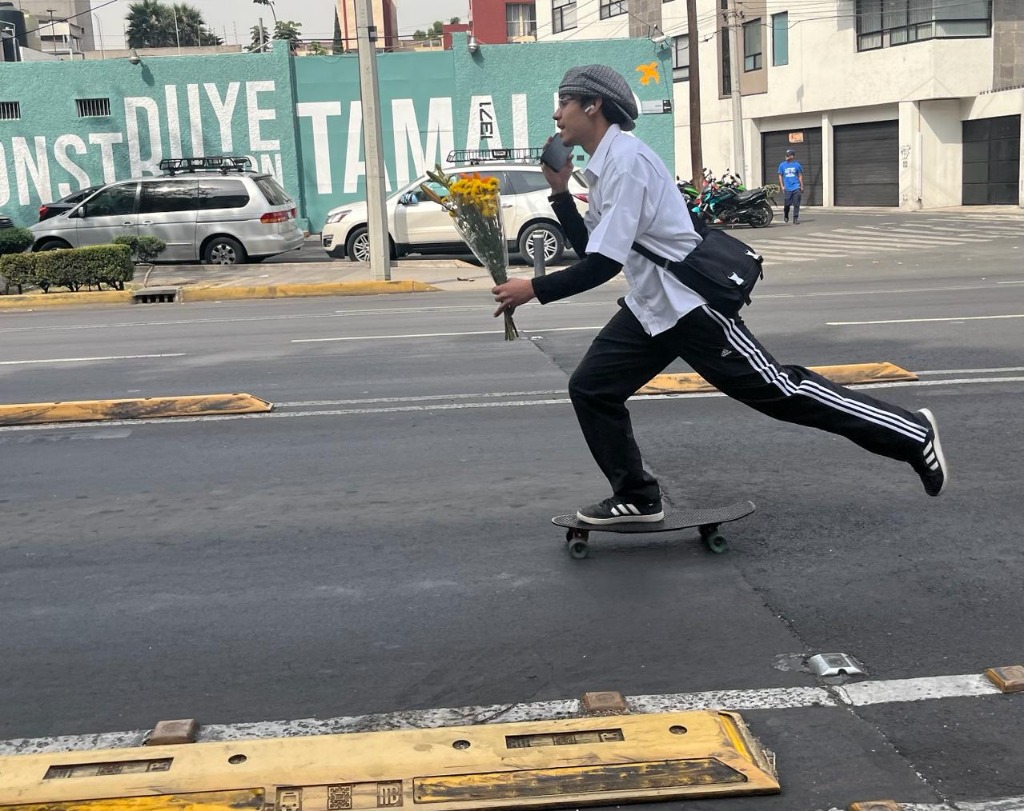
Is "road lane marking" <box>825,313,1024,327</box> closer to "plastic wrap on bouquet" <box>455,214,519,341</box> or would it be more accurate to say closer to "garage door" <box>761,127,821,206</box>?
"plastic wrap on bouquet" <box>455,214,519,341</box>

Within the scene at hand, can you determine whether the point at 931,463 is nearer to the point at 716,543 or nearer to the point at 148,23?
the point at 716,543

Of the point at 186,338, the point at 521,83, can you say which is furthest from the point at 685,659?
the point at 521,83

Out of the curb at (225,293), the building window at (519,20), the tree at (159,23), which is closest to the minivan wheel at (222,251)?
the curb at (225,293)

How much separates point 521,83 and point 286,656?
28.4 meters

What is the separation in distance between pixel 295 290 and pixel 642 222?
46.4ft

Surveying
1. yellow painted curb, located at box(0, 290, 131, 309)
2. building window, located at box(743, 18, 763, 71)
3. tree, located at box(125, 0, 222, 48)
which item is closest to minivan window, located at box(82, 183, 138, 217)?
yellow painted curb, located at box(0, 290, 131, 309)

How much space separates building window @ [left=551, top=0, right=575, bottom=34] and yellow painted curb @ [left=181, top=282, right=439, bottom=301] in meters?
41.7

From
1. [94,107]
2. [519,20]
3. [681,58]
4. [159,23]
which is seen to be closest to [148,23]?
[159,23]

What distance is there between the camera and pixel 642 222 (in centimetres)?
443

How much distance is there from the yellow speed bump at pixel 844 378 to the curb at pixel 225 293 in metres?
10.1

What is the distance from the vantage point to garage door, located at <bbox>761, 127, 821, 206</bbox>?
139 ft

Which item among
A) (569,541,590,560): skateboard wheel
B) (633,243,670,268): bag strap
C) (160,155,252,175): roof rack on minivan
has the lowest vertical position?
(569,541,590,560): skateboard wheel

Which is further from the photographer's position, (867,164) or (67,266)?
(867,164)

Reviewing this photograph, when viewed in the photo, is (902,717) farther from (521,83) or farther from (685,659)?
(521,83)
